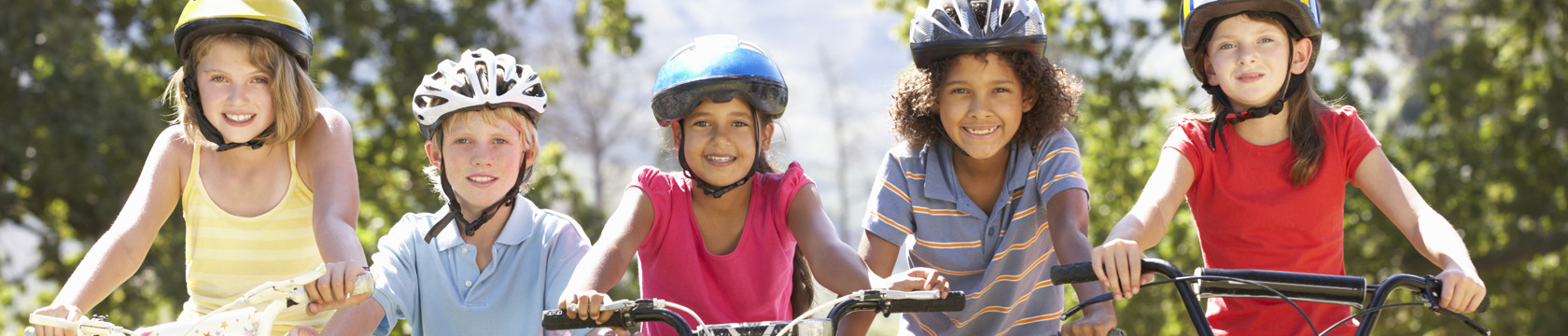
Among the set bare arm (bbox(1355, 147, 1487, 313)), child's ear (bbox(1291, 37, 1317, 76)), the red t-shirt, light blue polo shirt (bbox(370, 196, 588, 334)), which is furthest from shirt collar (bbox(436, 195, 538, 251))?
bare arm (bbox(1355, 147, 1487, 313))

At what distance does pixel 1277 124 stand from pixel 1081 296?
106 cm

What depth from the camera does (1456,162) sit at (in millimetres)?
15562

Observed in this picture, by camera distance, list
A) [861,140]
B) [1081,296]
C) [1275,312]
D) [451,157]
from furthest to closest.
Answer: [861,140]
[451,157]
[1275,312]
[1081,296]

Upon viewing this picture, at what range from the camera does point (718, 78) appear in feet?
15.0

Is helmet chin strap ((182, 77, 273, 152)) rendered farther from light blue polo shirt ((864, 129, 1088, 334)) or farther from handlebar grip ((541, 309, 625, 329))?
light blue polo shirt ((864, 129, 1088, 334))

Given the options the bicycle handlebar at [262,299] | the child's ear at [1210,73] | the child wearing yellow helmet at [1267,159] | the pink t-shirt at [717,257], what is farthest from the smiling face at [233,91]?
the child's ear at [1210,73]

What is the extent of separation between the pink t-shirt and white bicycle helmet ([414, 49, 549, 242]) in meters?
0.59

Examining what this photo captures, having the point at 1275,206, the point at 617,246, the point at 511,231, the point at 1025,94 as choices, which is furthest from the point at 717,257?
the point at 1275,206

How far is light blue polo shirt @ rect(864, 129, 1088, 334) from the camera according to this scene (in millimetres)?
4852

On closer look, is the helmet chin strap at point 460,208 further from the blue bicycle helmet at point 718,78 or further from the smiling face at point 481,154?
the blue bicycle helmet at point 718,78

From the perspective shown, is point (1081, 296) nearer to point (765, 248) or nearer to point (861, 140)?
point (765, 248)

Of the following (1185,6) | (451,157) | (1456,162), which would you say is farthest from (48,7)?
(1456,162)

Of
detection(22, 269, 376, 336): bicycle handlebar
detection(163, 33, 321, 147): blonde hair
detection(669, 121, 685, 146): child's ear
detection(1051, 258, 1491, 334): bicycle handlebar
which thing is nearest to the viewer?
detection(1051, 258, 1491, 334): bicycle handlebar

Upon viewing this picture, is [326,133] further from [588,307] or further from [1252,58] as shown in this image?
[1252,58]
